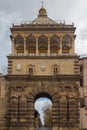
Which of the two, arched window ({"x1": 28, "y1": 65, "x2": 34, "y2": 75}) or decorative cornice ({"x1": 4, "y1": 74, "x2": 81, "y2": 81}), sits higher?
arched window ({"x1": 28, "y1": 65, "x2": 34, "y2": 75})

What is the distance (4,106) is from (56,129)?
6966 mm

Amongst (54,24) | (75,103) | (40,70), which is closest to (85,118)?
(75,103)

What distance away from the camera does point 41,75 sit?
186 feet

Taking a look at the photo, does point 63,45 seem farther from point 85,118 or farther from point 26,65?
point 85,118

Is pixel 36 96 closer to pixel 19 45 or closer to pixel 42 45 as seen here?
pixel 42 45

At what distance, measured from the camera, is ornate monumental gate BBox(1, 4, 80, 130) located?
55.3 metres

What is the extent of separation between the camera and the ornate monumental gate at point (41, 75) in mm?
55312

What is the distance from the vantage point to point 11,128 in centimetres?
5506

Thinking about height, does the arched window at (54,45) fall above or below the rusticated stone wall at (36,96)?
above

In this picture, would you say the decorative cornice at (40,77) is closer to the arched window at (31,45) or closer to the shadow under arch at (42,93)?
the shadow under arch at (42,93)

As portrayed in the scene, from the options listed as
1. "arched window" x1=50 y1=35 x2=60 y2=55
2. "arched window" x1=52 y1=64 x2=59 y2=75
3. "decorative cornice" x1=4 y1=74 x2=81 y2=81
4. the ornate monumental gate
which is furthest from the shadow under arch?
"arched window" x1=50 y1=35 x2=60 y2=55

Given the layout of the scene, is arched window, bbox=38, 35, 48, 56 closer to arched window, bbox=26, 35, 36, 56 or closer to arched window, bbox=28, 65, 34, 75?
arched window, bbox=26, 35, 36, 56

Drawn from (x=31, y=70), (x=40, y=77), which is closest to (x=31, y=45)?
(x=31, y=70)

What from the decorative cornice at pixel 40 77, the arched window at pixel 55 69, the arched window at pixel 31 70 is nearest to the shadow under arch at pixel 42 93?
the decorative cornice at pixel 40 77
